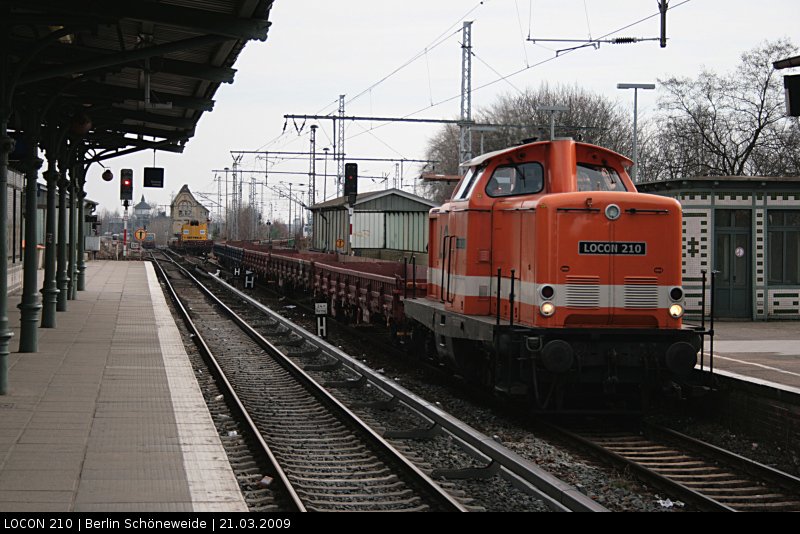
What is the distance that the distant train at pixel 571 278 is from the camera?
34.5ft

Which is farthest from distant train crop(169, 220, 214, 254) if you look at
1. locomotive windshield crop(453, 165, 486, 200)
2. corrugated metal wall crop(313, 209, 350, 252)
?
locomotive windshield crop(453, 165, 486, 200)

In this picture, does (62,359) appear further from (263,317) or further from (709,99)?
(709,99)

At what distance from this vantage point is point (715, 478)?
356 inches

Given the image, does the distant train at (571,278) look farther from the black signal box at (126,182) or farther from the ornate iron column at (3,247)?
the black signal box at (126,182)

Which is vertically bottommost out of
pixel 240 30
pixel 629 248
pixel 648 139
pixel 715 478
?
pixel 715 478

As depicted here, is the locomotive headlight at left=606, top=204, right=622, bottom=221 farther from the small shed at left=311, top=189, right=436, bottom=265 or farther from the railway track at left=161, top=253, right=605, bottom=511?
the small shed at left=311, top=189, right=436, bottom=265

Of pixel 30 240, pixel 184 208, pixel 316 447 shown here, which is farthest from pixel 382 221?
pixel 184 208

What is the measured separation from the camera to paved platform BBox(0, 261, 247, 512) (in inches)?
280

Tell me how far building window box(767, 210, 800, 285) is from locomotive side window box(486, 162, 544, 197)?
39.4 ft

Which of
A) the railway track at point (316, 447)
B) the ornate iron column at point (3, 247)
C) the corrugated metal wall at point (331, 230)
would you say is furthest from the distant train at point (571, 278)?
the corrugated metal wall at point (331, 230)

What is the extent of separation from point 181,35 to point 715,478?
9958mm

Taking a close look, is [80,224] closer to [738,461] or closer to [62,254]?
[62,254]

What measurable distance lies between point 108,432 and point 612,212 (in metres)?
6.11
